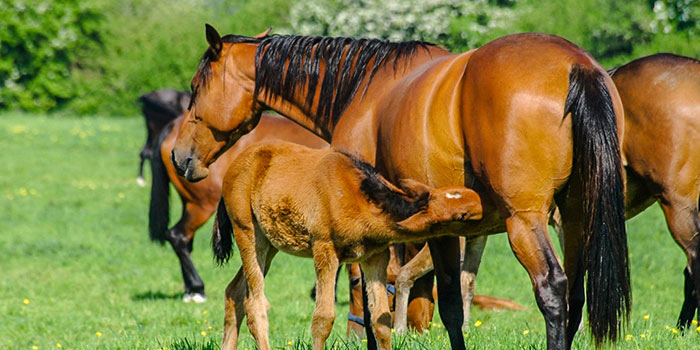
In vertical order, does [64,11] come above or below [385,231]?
below

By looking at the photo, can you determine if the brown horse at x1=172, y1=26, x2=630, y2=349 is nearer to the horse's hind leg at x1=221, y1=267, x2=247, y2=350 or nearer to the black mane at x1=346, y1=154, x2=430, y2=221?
the black mane at x1=346, y1=154, x2=430, y2=221

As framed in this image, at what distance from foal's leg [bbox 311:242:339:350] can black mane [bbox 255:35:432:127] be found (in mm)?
1303

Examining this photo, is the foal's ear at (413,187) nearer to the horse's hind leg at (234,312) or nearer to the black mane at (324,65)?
the black mane at (324,65)

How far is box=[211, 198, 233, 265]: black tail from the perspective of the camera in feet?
16.9

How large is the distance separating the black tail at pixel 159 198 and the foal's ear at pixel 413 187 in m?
6.03

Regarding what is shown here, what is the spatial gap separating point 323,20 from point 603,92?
27059 mm

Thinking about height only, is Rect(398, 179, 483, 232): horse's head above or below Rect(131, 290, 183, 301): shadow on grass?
above

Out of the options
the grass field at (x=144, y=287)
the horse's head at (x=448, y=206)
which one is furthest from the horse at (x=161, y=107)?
the horse's head at (x=448, y=206)

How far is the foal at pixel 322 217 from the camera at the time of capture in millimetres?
4043

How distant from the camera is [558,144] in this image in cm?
375

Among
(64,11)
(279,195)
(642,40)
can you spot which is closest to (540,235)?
(279,195)

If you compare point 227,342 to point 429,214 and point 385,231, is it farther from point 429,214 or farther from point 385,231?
point 429,214

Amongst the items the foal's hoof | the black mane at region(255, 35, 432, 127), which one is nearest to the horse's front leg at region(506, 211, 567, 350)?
the black mane at region(255, 35, 432, 127)

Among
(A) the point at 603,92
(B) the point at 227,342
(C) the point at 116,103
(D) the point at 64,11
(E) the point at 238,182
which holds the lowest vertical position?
(C) the point at 116,103
